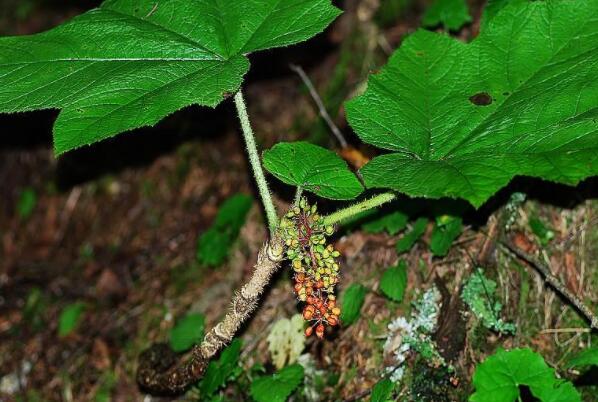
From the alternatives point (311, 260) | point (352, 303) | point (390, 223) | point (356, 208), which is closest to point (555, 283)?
point (390, 223)

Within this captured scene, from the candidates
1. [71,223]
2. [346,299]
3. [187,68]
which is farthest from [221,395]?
[71,223]

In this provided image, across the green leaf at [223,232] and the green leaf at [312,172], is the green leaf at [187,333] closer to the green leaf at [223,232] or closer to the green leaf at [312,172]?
the green leaf at [223,232]

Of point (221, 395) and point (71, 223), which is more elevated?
point (221, 395)

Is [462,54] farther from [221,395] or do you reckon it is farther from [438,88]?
[221,395]

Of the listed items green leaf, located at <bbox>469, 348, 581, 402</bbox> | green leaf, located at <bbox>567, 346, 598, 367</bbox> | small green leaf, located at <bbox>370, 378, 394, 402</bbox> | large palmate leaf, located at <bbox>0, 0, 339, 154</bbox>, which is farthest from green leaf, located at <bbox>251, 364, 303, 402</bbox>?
large palmate leaf, located at <bbox>0, 0, 339, 154</bbox>

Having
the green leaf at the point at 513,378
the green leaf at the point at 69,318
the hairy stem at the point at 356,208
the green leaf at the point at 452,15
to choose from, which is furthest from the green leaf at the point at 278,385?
the green leaf at the point at 452,15

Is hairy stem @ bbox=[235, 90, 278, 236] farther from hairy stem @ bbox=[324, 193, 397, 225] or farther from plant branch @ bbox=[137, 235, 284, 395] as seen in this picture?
hairy stem @ bbox=[324, 193, 397, 225]
